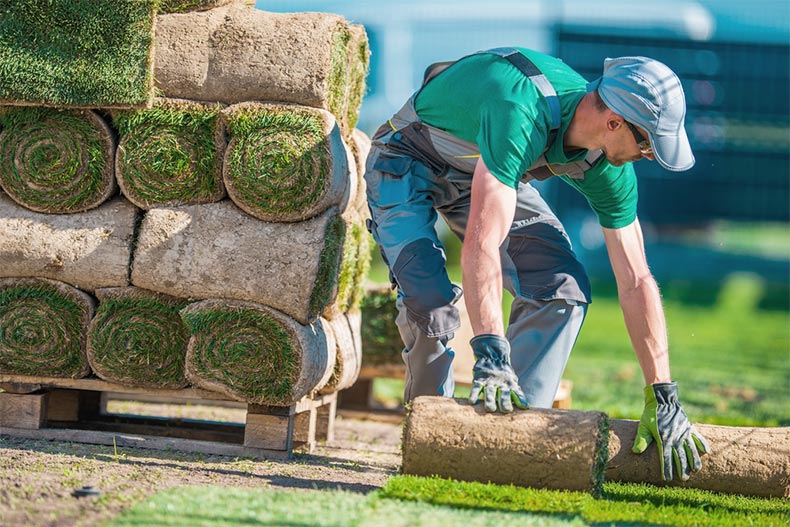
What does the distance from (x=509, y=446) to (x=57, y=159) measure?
2.40 m

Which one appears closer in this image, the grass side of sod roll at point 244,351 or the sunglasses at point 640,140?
the sunglasses at point 640,140

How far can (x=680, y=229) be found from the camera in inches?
1053

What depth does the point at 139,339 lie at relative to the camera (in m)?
4.28

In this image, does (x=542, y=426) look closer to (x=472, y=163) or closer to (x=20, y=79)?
(x=472, y=163)

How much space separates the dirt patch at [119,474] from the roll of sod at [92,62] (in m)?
1.53

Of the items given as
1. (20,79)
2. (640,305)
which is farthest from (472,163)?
(20,79)

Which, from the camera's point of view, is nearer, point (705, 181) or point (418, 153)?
point (418, 153)

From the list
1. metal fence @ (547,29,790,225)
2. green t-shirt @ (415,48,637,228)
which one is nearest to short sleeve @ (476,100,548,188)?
green t-shirt @ (415,48,637,228)

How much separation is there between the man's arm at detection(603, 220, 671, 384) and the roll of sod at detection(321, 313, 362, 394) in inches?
55.3

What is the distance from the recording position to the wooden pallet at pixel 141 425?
14.1 feet

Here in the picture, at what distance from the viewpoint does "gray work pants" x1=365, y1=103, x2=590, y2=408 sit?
3980 millimetres

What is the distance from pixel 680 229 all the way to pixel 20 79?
963 inches

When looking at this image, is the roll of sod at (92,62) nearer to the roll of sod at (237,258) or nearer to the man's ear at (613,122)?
the roll of sod at (237,258)

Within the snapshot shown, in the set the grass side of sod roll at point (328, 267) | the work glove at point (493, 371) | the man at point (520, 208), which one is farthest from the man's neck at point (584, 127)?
the grass side of sod roll at point (328, 267)
